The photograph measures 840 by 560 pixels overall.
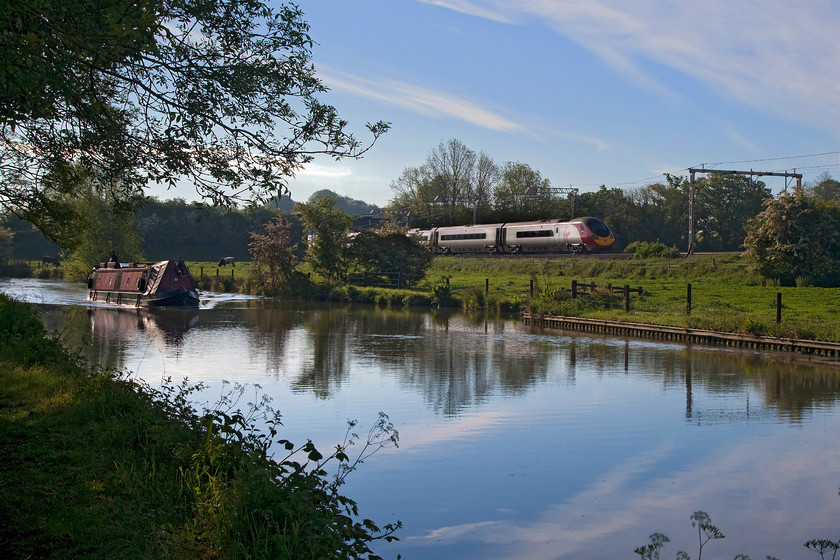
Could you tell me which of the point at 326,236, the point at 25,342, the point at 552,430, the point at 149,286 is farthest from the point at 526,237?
the point at 25,342

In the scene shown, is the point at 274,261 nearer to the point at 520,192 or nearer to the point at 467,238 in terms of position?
the point at 467,238

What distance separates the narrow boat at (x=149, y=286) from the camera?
36.1 metres

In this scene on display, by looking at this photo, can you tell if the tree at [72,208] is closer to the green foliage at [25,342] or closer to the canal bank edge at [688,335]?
the green foliage at [25,342]

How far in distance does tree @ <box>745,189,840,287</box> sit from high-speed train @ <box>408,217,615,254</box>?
12681 mm

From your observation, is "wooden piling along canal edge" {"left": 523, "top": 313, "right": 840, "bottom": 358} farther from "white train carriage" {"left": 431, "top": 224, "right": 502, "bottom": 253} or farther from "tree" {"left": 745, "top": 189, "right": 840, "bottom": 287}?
"white train carriage" {"left": 431, "top": 224, "right": 502, "bottom": 253}

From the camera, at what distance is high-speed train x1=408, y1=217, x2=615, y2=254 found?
48.6 m

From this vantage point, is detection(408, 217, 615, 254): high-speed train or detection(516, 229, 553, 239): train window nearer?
detection(408, 217, 615, 254): high-speed train

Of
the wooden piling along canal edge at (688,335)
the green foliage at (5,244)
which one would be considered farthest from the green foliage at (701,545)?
the green foliage at (5,244)

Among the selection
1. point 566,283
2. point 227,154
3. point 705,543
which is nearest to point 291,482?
point 705,543

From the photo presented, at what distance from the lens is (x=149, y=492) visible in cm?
618

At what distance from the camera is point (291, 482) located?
Result: 19.3 ft

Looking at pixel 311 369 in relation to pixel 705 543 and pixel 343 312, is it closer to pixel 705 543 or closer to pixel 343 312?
pixel 705 543

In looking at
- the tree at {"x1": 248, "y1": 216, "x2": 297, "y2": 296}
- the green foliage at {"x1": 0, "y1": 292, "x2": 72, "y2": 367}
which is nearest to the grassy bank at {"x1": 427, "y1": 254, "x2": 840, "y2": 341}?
the tree at {"x1": 248, "y1": 216, "x2": 297, "y2": 296}

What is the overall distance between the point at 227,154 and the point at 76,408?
3.42m
